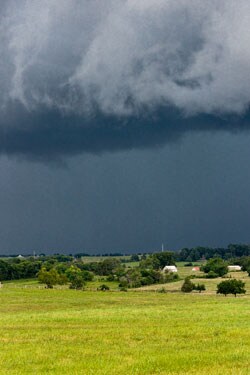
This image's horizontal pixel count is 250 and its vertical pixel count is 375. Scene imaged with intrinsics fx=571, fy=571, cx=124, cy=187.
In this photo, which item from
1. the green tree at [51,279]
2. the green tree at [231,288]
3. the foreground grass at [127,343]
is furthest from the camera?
the green tree at [51,279]

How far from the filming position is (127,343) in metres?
29.8

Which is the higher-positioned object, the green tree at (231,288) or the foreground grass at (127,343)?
the foreground grass at (127,343)

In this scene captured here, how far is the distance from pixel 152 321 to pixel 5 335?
1112cm

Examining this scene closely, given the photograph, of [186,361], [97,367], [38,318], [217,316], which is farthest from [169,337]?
[38,318]

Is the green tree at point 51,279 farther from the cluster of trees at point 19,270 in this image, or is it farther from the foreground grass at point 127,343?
the foreground grass at point 127,343

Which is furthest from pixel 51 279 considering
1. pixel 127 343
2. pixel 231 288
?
pixel 127 343

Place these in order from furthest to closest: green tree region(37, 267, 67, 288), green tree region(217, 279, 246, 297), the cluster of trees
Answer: the cluster of trees < green tree region(37, 267, 67, 288) < green tree region(217, 279, 246, 297)

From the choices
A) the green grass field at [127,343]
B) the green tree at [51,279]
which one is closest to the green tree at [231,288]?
the green tree at [51,279]

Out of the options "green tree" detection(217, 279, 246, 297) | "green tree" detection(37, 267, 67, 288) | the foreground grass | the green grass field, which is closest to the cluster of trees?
"green tree" detection(37, 267, 67, 288)

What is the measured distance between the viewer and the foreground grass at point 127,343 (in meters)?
23.8

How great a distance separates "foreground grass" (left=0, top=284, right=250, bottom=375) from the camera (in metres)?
23.8

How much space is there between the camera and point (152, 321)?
40.6m

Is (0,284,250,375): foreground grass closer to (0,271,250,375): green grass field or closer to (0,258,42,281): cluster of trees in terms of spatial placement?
(0,271,250,375): green grass field

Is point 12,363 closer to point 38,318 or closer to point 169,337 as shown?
point 169,337
